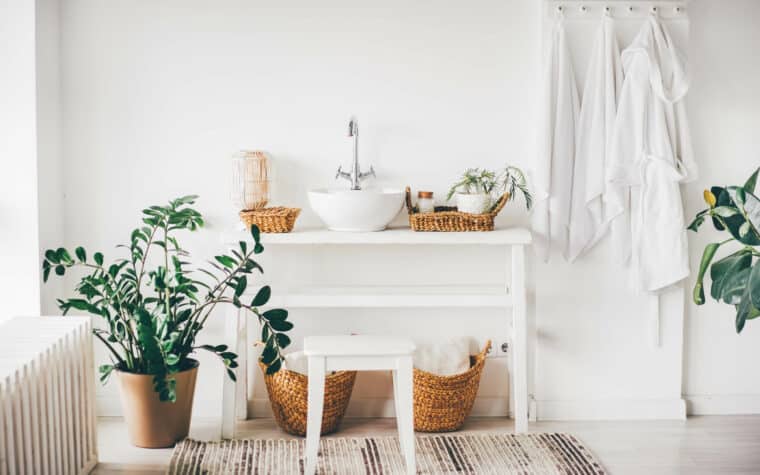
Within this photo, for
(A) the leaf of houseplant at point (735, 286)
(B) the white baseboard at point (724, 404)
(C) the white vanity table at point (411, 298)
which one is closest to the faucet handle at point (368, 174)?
(C) the white vanity table at point (411, 298)

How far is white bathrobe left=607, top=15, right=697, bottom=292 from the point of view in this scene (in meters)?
3.45

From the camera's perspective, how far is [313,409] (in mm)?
2943

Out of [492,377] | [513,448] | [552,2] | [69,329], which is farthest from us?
[492,377]

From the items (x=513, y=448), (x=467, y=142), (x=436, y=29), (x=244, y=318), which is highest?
(x=436, y=29)

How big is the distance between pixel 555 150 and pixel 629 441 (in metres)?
1.24

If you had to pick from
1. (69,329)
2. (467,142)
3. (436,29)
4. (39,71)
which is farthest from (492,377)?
(39,71)

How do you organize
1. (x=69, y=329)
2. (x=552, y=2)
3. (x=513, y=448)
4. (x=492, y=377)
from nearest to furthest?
(x=69, y=329) → (x=513, y=448) → (x=552, y=2) → (x=492, y=377)

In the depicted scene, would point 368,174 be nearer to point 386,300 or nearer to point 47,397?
point 386,300

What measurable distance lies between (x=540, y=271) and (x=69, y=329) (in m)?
1.93

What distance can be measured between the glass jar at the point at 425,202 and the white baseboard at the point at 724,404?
1.46 m

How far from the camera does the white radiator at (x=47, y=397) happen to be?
2.40 meters

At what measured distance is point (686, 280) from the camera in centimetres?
371

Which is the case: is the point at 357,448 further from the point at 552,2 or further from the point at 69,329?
the point at 552,2

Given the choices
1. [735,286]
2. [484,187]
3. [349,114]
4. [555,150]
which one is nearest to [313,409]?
[484,187]
